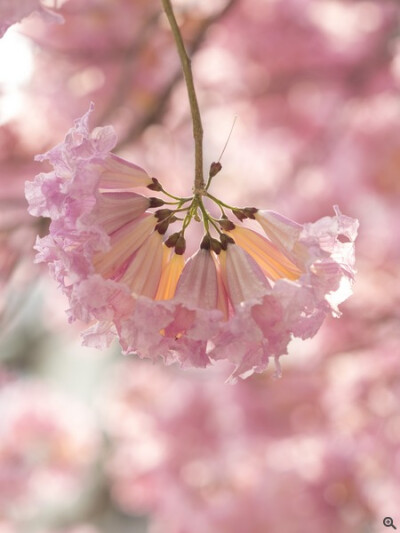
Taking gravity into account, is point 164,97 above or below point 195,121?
above

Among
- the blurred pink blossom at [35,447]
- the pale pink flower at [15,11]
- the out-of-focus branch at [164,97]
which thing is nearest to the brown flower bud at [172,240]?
the pale pink flower at [15,11]

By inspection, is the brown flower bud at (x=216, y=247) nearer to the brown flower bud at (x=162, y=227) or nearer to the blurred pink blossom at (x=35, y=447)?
the brown flower bud at (x=162, y=227)

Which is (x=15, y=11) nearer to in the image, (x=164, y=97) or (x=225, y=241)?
(x=225, y=241)

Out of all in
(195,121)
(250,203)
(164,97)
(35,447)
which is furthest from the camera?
(35,447)

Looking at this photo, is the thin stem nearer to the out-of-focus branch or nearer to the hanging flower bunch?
the hanging flower bunch

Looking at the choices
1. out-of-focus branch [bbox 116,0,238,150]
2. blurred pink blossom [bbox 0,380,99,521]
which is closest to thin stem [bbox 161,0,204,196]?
out-of-focus branch [bbox 116,0,238,150]

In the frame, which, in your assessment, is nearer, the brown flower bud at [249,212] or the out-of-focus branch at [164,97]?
the brown flower bud at [249,212]

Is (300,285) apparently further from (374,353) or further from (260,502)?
(260,502)

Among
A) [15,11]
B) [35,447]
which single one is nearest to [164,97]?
[15,11]

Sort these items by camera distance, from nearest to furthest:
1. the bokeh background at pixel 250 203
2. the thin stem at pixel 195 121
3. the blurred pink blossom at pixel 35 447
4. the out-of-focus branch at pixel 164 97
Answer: the thin stem at pixel 195 121
the out-of-focus branch at pixel 164 97
the bokeh background at pixel 250 203
the blurred pink blossom at pixel 35 447
